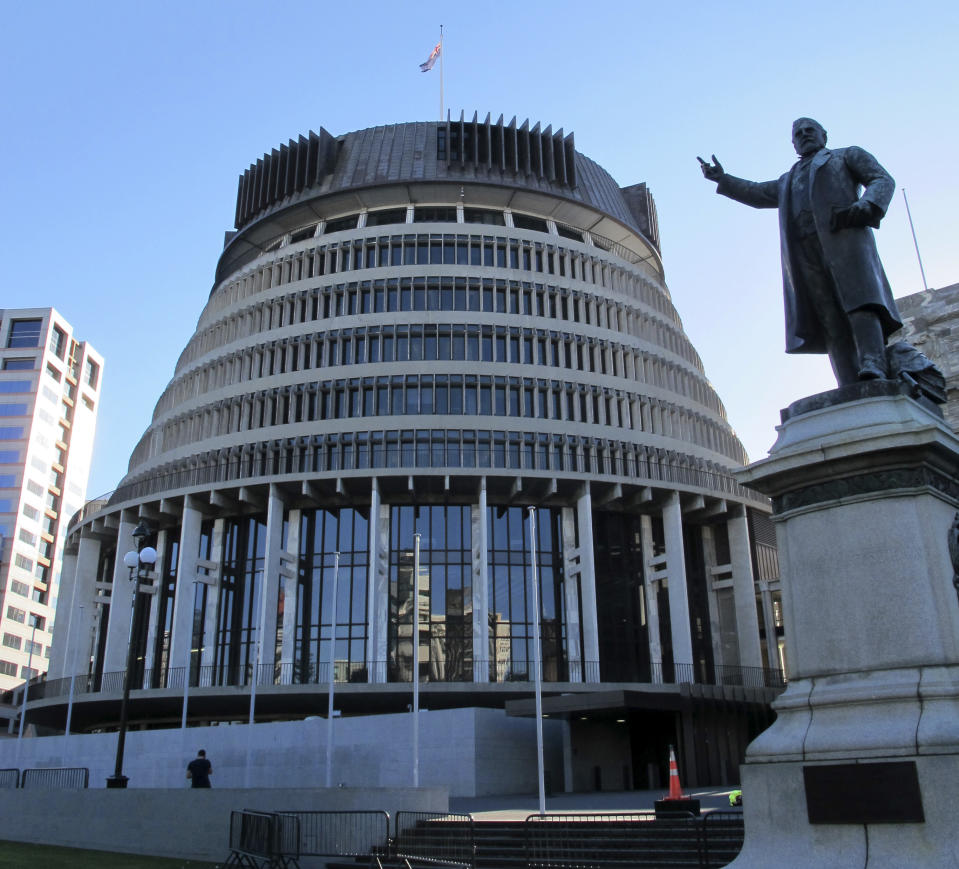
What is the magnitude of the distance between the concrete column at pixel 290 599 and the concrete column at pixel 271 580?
1.85 ft

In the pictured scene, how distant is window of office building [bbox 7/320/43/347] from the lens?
418 feet

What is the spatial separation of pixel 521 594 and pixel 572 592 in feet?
9.72

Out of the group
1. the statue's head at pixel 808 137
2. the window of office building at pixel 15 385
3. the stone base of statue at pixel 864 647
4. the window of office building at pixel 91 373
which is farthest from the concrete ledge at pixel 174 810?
the window of office building at pixel 91 373

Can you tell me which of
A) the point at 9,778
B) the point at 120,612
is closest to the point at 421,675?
the point at 120,612

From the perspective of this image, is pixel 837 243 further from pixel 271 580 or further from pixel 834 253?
pixel 271 580

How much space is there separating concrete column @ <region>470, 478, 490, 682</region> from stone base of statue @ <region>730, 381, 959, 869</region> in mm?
42024

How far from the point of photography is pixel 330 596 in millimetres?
53812

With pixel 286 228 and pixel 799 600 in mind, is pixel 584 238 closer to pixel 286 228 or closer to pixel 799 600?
pixel 286 228

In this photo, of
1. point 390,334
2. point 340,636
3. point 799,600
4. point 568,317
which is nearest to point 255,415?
point 390,334

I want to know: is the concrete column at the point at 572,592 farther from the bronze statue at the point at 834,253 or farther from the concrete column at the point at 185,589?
the bronze statue at the point at 834,253

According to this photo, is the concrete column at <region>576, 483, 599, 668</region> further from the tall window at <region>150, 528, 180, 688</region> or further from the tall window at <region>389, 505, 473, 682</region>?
the tall window at <region>150, 528, 180, 688</region>

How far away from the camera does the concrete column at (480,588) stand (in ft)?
167

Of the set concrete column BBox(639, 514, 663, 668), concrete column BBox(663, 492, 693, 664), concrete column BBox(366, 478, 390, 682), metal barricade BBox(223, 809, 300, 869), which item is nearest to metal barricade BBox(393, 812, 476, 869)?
metal barricade BBox(223, 809, 300, 869)

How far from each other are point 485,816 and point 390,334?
38.0m
